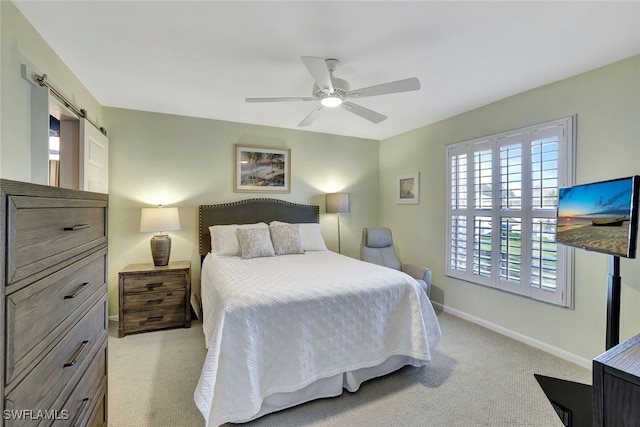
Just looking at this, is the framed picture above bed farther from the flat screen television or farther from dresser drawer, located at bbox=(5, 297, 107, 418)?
the flat screen television

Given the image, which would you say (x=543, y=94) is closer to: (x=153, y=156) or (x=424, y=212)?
(x=424, y=212)

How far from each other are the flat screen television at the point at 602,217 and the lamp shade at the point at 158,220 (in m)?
3.77

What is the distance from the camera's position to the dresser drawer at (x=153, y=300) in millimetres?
3168

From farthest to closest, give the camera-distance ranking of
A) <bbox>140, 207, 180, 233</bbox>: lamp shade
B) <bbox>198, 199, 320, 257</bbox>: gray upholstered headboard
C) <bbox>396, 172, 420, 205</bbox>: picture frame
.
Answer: <bbox>396, 172, 420, 205</bbox>: picture frame < <bbox>198, 199, 320, 257</bbox>: gray upholstered headboard < <bbox>140, 207, 180, 233</bbox>: lamp shade

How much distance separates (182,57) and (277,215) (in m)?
2.35

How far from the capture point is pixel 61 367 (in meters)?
1.01

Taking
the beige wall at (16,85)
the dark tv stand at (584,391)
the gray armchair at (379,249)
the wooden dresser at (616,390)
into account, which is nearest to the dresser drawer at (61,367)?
the beige wall at (16,85)

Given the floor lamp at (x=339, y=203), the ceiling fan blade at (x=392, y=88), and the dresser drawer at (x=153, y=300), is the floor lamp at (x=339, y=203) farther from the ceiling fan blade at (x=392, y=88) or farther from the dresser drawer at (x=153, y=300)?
the dresser drawer at (x=153, y=300)

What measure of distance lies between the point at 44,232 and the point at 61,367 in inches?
19.1

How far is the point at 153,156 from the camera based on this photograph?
12.1 feet

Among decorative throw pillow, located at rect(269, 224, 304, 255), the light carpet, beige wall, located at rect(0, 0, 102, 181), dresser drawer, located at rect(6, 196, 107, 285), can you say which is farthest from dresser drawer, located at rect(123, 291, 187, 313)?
dresser drawer, located at rect(6, 196, 107, 285)

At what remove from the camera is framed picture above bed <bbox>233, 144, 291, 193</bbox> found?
13.6 feet

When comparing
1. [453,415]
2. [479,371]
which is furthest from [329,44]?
[479,371]

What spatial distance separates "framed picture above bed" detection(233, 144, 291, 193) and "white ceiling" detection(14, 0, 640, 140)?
107cm
